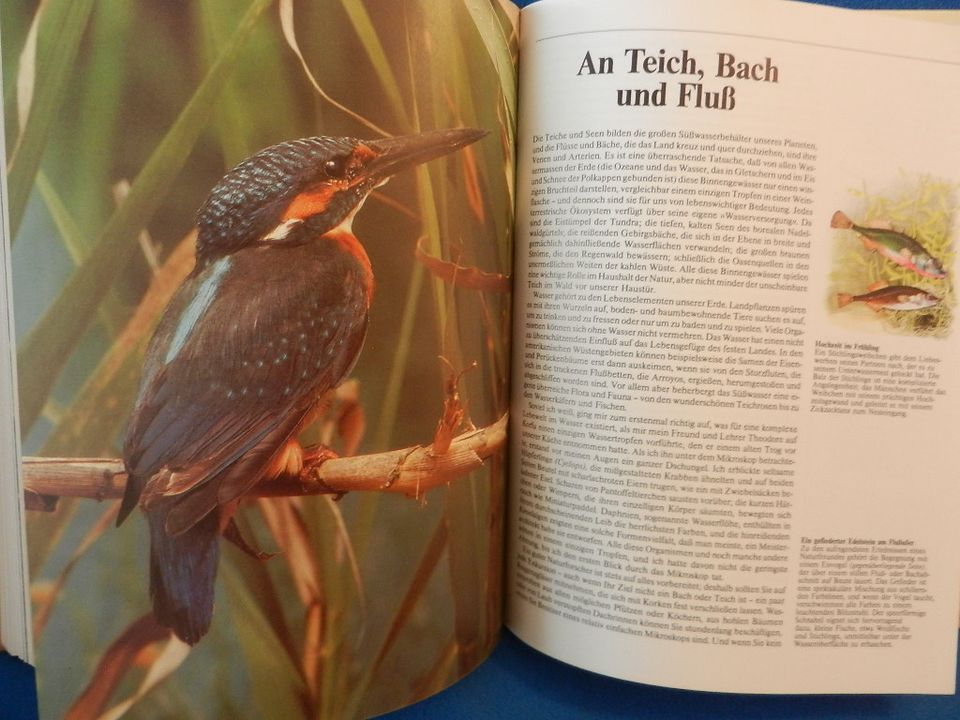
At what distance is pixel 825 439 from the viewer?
1.55 ft

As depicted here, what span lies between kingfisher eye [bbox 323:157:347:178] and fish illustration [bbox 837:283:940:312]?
36 centimetres

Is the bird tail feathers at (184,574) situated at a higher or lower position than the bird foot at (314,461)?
lower

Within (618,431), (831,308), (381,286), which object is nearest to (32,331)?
(381,286)

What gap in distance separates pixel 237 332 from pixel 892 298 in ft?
1.51

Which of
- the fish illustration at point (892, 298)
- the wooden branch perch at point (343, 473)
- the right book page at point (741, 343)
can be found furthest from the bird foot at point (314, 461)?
the fish illustration at point (892, 298)

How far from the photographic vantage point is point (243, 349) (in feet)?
1.28

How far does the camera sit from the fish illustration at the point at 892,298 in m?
0.47

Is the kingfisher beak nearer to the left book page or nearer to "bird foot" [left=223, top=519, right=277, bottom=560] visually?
the left book page

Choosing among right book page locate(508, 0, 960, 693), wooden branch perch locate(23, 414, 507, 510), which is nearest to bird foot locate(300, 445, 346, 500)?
wooden branch perch locate(23, 414, 507, 510)

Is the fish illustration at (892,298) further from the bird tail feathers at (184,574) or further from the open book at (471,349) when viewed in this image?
Answer: the bird tail feathers at (184,574)

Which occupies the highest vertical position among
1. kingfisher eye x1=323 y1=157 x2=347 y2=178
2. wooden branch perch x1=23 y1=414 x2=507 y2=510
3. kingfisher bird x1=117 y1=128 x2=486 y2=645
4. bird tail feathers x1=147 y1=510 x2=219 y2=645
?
kingfisher eye x1=323 y1=157 x2=347 y2=178

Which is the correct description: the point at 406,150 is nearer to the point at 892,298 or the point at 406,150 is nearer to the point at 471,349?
the point at 471,349

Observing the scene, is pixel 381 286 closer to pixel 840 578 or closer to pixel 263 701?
pixel 263 701

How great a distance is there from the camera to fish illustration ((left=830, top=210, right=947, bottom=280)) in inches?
18.5
